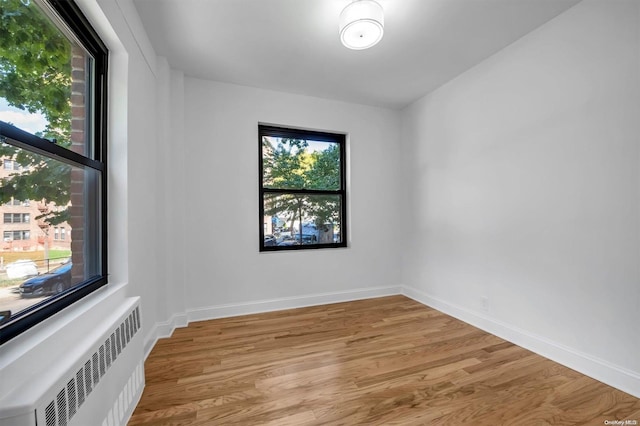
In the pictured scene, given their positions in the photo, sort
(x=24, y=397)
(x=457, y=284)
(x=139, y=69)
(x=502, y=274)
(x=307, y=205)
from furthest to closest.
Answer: (x=307, y=205) → (x=457, y=284) → (x=502, y=274) → (x=139, y=69) → (x=24, y=397)

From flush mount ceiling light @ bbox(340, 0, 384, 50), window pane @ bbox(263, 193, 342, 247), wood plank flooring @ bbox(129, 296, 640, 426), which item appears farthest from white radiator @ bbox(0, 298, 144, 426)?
Result: flush mount ceiling light @ bbox(340, 0, 384, 50)

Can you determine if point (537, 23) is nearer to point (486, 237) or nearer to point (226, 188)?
point (486, 237)

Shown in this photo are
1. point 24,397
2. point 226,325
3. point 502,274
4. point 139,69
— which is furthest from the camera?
point 226,325

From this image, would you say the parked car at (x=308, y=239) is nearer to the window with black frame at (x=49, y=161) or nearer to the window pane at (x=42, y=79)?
the window with black frame at (x=49, y=161)

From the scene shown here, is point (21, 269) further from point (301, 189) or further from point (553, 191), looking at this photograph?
point (553, 191)

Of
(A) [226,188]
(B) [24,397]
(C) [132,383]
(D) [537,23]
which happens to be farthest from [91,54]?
(D) [537,23]

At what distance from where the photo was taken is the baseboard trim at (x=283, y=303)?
2.91 m

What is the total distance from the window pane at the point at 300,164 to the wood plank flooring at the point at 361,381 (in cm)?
171

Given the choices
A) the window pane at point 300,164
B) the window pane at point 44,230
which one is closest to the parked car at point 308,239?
the window pane at point 300,164

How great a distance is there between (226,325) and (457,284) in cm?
251

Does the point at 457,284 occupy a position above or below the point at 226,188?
below

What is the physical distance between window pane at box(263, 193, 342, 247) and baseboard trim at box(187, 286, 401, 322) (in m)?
0.67

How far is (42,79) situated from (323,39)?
1881 millimetres

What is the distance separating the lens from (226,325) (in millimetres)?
2752
